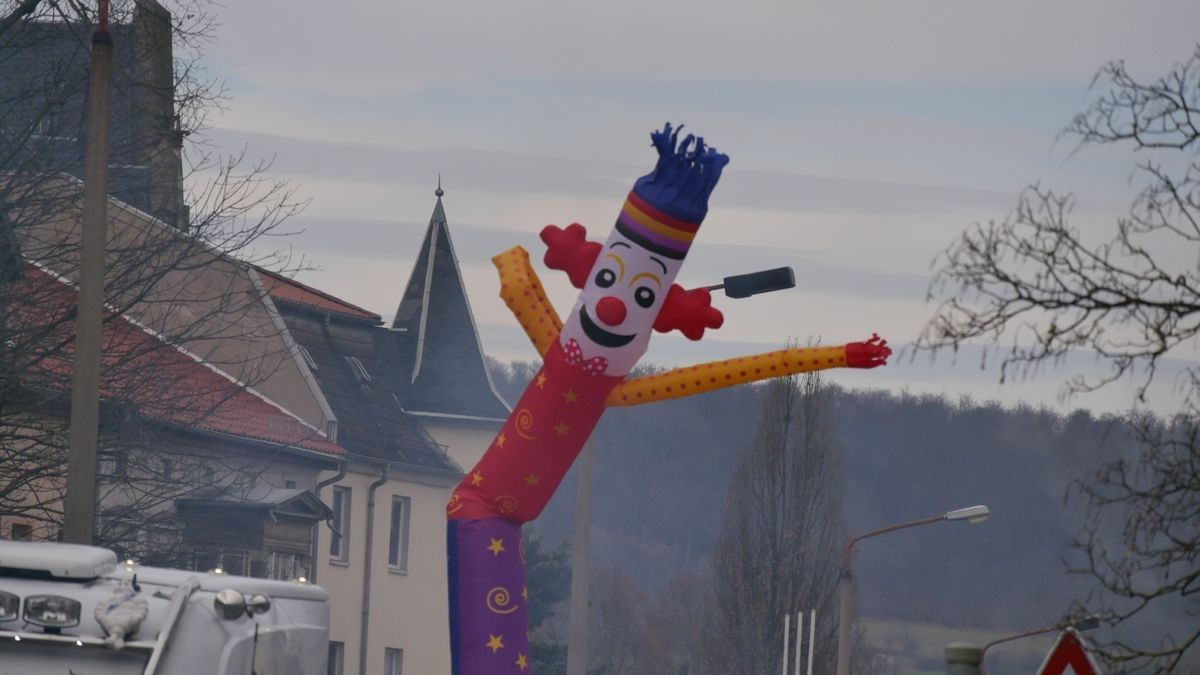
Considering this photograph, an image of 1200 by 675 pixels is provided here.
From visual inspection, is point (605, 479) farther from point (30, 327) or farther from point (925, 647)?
point (30, 327)

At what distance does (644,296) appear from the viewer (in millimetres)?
14953

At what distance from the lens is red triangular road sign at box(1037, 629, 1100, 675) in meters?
8.94

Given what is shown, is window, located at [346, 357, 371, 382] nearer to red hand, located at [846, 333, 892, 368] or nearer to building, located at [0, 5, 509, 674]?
building, located at [0, 5, 509, 674]

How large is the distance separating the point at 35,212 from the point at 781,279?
1082 cm

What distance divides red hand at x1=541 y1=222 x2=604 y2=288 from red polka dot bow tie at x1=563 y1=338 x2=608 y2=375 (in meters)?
0.54

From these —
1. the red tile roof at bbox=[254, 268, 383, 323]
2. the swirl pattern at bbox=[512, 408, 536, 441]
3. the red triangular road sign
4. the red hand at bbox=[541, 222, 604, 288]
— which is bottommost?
the red triangular road sign

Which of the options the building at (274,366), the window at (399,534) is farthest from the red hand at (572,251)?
the window at (399,534)

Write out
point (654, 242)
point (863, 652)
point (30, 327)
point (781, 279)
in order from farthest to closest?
point (863, 652) → point (30, 327) → point (781, 279) → point (654, 242)

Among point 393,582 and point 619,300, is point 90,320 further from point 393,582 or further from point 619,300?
point 393,582

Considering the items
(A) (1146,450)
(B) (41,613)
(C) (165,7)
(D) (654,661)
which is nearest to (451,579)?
(B) (41,613)

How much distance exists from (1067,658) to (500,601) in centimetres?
699

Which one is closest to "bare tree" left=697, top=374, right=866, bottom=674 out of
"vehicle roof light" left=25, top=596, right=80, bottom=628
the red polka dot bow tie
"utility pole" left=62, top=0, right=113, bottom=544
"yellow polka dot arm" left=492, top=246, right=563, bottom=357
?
"yellow polka dot arm" left=492, top=246, right=563, bottom=357

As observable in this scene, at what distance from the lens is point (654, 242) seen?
14.8m

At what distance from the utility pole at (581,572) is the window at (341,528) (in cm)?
2647
